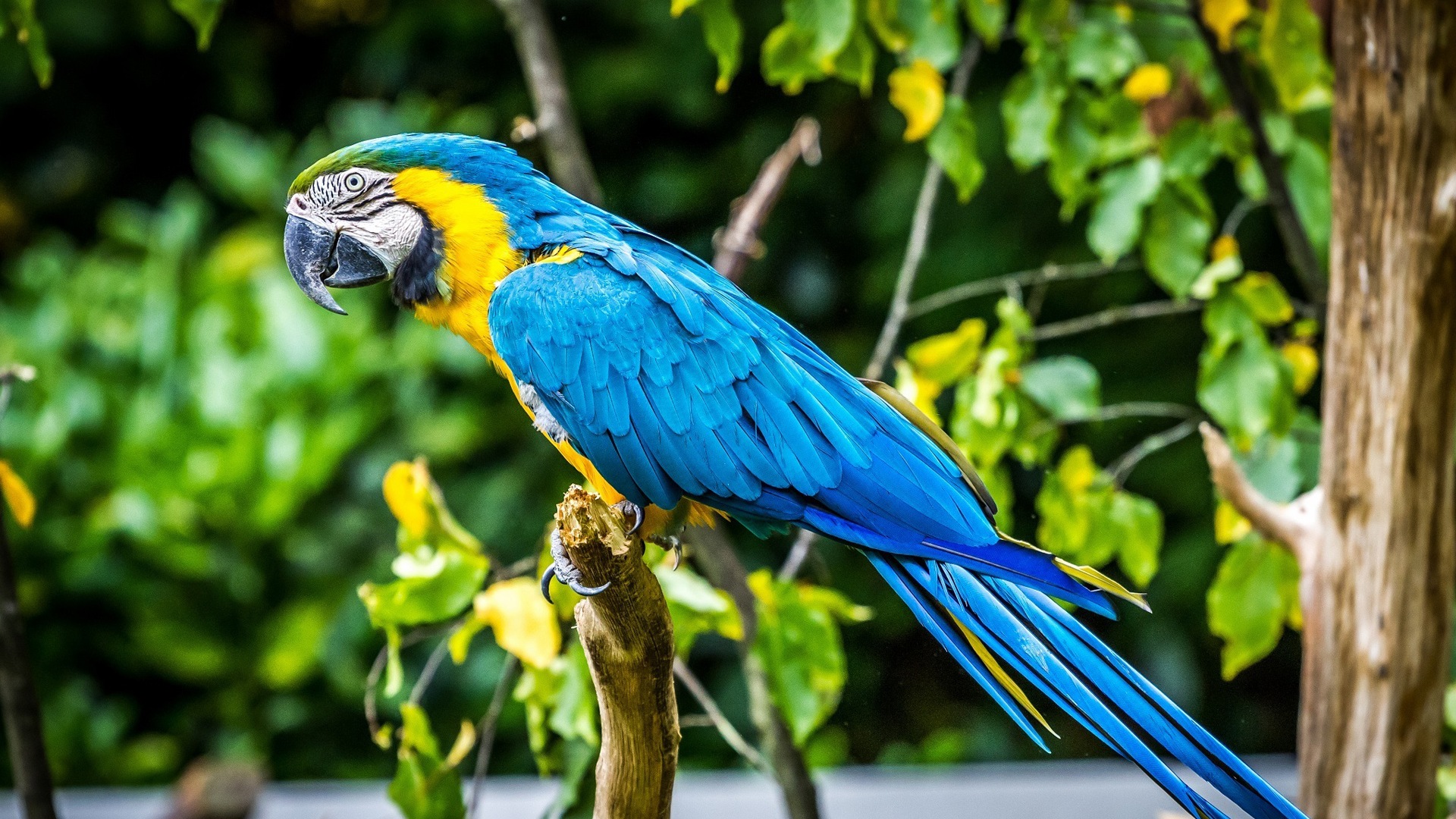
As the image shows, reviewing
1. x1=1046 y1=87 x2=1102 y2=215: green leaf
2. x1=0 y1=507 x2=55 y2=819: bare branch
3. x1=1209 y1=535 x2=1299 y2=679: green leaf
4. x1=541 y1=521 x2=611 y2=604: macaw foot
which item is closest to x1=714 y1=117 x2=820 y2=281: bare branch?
x1=1046 y1=87 x2=1102 y2=215: green leaf

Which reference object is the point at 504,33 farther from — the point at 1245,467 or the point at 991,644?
the point at 991,644

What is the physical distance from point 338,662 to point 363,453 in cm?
36

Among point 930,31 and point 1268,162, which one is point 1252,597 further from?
point 930,31

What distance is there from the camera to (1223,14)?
3.57 feet

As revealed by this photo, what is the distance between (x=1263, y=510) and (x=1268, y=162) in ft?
1.18

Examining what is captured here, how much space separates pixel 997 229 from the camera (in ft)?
5.98

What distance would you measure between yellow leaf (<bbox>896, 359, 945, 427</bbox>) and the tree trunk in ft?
1.21

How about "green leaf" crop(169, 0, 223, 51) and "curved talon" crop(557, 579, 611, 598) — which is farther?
"green leaf" crop(169, 0, 223, 51)

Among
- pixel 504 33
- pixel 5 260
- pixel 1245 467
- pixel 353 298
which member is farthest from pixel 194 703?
pixel 1245 467

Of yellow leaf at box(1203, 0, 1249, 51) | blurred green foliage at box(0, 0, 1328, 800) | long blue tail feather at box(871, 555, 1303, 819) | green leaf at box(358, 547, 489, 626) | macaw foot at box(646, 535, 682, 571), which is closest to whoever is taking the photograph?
long blue tail feather at box(871, 555, 1303, 819)

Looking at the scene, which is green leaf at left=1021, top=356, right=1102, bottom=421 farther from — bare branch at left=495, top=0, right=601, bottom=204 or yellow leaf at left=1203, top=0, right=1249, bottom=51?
bare branch at left=495, top=0, right=601, bottom=204

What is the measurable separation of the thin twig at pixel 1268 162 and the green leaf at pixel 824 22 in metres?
0.36

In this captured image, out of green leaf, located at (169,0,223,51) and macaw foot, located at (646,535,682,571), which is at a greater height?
green leaf, located at (169,0,223,51)

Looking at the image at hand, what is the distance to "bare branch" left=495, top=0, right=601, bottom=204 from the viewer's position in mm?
1153
